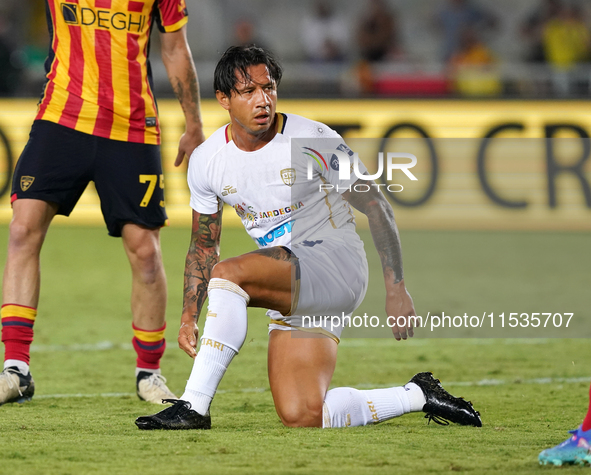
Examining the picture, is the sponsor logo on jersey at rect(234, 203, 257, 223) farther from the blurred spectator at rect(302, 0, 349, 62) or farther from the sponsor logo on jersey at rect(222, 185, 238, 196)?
the blurred spectator at rect(302, 0, 349, 62)

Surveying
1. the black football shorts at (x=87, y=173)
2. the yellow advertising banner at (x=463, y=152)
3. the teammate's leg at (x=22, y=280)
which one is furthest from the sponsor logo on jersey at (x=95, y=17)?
the yellow advertising banner at (x=463, y=152)

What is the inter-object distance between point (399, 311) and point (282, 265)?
48 centimetres

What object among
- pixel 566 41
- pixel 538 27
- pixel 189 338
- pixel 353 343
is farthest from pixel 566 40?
pixel 189 338

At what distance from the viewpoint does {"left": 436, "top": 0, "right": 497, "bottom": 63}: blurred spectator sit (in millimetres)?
13320

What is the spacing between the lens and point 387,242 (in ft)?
12.2

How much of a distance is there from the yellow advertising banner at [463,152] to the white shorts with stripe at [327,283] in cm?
729

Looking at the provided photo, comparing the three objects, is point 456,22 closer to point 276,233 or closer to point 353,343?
point 353,343

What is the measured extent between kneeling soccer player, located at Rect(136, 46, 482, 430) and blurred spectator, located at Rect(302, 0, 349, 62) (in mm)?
9512

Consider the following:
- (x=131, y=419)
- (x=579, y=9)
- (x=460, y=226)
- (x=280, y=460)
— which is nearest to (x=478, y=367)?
(x=131, y=419)

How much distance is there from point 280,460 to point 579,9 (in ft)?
40.2

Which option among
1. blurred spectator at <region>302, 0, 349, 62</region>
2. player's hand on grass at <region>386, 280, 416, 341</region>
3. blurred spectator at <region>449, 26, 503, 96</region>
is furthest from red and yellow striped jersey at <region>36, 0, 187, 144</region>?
blurred spectator at <region>302, 0, 349, 62</region>

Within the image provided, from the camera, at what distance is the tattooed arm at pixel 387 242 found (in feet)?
11.8

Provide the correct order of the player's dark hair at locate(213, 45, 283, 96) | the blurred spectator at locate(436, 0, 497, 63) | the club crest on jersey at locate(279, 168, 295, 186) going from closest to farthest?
the player's dark hair at locate(213, 45, 283, 96) → the club crest on jersey at locate(279, 168, 295, 186) → the blurred spectator at locate(436, 0, 497, 63)

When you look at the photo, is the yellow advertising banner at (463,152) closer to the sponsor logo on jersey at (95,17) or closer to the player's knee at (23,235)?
the sponsor logo on jersey at (95,17)
